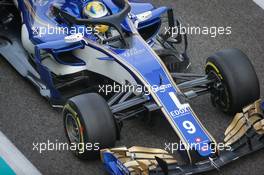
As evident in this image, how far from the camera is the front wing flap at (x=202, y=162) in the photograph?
583cm

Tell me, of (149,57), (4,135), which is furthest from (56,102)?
(149,57)

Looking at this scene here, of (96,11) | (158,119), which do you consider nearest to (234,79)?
(158,119)

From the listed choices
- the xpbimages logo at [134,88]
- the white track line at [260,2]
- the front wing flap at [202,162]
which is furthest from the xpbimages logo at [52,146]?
the white track line at [260,2]

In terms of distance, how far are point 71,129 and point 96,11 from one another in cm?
121

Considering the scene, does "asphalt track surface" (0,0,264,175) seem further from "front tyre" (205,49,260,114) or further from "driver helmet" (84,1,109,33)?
"driver helmet" (84,1,109,33)

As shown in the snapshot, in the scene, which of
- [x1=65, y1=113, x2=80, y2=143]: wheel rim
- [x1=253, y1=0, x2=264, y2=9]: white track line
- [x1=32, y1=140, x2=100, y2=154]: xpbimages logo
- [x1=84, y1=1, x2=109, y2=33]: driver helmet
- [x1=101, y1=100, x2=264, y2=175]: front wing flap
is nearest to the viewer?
[x1=101, y1=100, x2=264, y2=175]: front wing flap

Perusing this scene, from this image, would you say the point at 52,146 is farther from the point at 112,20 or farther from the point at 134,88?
the point at 112,20

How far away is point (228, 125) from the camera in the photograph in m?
6.89

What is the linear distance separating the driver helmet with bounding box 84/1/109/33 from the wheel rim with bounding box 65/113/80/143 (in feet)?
3.27

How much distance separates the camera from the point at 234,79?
21.6ft

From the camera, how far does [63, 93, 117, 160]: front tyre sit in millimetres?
6109

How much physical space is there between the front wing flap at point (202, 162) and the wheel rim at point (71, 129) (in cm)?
45

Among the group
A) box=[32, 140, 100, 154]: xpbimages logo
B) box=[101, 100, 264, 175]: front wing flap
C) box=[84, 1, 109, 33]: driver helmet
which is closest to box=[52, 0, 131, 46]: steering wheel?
box=[84, 1, 109, 33]: driver helmet

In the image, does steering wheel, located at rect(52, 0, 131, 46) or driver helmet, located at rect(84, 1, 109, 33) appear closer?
steering wheel, located at rect(52, 0, 131, 46)
